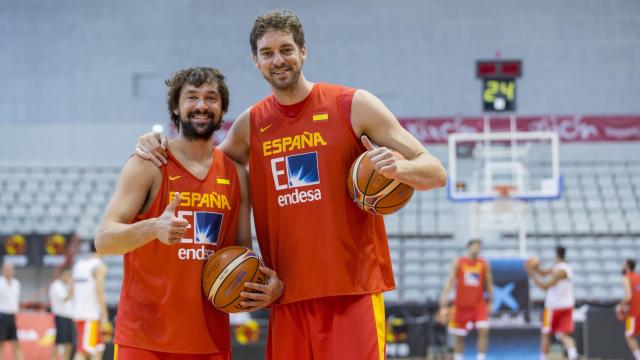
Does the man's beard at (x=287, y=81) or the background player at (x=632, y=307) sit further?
the background player at (x=632, y=307)

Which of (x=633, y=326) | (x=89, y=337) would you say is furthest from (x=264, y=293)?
(x=633, y=326)

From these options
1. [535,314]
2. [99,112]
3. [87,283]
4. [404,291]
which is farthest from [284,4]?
[87,283]

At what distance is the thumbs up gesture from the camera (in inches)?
126

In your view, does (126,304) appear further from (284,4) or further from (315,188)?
(284,4)

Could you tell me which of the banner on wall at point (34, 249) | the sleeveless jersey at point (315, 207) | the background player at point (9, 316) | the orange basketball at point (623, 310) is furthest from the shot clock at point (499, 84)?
the sleeveless jersey at point (315, 207)

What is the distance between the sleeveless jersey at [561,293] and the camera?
446 inches

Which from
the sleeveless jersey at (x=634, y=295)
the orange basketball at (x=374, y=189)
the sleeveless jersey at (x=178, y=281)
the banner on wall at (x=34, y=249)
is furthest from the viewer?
the banner on wall at (x=34, y=249)

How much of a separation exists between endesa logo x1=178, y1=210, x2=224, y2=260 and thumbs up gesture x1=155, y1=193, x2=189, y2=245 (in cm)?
27

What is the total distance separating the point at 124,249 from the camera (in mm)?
3398

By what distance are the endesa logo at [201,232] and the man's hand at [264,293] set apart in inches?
10.4

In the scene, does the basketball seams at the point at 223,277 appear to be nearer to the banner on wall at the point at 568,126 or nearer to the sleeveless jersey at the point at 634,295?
the sleeveless jersey at the point at 634,295

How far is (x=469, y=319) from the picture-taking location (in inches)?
451

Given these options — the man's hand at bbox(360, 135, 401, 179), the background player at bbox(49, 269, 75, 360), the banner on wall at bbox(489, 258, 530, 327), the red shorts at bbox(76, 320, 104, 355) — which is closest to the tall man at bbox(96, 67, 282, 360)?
the man's hand at bbox(360, 135, 401, 179)

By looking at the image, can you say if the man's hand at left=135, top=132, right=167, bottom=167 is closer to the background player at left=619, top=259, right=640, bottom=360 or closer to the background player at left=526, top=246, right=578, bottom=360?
the background player at left=526, top=246, right=578, bottom=360
